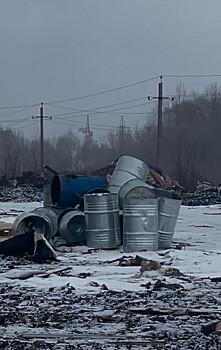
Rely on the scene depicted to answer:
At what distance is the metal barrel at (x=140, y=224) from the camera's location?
10.8 m

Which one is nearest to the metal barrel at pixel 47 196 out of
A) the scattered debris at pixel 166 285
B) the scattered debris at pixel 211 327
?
the scattered debris at pixel 166 285

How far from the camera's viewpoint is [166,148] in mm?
51250

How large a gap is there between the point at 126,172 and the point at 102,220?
1.76 meters

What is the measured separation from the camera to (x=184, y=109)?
58.0 m

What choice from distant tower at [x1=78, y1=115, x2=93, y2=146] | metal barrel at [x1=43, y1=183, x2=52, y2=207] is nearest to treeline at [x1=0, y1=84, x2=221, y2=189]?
distant tower at [x1=78, y1=115, x2=93, y2=146]

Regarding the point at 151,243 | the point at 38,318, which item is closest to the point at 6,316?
the point at 38,318

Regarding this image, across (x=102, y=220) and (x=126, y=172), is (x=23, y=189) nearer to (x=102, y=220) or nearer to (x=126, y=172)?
(x=126, y=172)

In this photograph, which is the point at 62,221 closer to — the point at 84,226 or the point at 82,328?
the point at 84,226

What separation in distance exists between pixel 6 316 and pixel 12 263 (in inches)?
144

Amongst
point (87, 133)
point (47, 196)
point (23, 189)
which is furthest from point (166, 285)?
point (87, 133)

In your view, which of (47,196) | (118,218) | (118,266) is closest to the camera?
(118,266)

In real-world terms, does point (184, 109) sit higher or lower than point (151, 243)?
higher

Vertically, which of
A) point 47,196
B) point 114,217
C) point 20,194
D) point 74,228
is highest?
point 47,196

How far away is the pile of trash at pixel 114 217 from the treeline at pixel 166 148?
25159 millimetres
